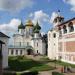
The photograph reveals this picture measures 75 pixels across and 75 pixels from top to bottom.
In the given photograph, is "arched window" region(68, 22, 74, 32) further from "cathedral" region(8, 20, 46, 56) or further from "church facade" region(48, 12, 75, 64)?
"cathedral" region(8, 20, 46, 56)

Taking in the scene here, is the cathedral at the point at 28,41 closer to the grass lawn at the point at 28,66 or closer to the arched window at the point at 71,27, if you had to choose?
the arched window at the point at 71,27

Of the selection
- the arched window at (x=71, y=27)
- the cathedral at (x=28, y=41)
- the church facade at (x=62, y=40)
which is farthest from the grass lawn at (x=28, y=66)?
the cathedral at (x=28, y=41)

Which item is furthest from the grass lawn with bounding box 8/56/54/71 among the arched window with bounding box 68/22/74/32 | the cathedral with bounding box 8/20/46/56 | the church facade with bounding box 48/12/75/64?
the cathedral with bounding box 8/20/46/56

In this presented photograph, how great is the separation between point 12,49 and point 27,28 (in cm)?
1072

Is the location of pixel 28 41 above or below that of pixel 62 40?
above

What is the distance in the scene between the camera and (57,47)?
66.6 m

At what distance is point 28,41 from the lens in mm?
93188

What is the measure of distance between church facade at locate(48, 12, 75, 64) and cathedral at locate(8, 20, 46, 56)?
656 inches

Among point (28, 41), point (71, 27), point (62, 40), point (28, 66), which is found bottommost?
point (28, 66)

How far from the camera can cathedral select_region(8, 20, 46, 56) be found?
89188mm

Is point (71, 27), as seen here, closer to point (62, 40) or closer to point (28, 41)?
point (62, 40)

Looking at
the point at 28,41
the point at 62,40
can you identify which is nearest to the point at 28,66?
the point at 62,40

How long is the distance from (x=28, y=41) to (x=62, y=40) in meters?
32.3

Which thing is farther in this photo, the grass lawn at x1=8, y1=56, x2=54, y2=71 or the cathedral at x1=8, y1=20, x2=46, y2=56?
the cathedral at x1=8, y1=20, x2=46, y2=56
